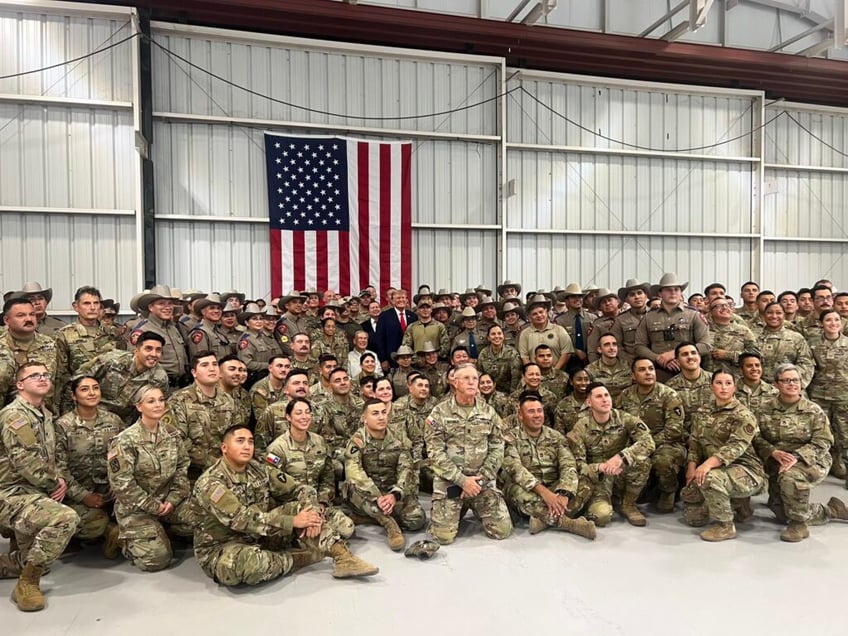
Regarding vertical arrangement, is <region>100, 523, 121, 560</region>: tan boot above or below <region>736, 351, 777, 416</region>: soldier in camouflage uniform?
below

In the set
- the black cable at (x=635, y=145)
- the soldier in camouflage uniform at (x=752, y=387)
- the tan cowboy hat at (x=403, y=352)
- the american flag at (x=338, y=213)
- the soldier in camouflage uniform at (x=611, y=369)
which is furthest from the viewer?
the black cable at (x=635, y=145)

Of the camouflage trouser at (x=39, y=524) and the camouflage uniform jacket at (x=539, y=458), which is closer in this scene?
the camouflage trouser at (x=39, y=524)

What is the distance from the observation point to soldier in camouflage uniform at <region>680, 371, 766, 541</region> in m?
5.17

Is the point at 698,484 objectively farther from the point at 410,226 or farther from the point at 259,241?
the point at 259,241

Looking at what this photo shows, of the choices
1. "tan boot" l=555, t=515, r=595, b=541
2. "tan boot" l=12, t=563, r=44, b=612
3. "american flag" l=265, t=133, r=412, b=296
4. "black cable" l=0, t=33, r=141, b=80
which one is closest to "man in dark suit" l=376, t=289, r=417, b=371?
"american flag" l=265, t=133, r=412, b=296

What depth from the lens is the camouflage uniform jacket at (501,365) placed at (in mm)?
7656

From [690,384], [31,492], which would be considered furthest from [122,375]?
[690,384]

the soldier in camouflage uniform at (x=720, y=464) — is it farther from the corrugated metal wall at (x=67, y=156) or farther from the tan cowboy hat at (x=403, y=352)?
the corrugated metal wall at (x=67, y=156)

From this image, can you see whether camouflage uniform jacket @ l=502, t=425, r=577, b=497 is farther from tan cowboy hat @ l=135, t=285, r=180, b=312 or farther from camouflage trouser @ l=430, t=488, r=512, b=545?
tan cowboy hat @ l=135, t=285, r=180, b=312

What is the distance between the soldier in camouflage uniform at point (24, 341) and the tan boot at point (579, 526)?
15.3ft

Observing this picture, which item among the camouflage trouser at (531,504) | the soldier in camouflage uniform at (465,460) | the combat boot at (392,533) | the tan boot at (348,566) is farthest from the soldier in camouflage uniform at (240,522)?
the camouflage trouser at (531,504)

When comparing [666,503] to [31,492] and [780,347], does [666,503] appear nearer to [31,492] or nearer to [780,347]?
[780,347]

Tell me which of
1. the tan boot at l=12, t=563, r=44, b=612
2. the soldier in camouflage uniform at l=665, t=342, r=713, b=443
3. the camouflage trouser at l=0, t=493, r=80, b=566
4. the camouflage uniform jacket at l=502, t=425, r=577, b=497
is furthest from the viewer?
the soldier in camouflage uniform at l=665, t=342, r=713, b=443

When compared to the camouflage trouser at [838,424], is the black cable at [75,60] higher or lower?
higher
